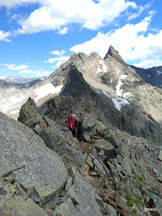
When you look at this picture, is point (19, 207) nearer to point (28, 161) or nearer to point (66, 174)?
point (28, 161)

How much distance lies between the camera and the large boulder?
30.3 ft

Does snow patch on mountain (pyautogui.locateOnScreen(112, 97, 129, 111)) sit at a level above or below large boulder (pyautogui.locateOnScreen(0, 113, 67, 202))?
below

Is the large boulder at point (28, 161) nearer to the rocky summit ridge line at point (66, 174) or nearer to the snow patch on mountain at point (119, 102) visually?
the rocky summit ridge line at point (66, 174)

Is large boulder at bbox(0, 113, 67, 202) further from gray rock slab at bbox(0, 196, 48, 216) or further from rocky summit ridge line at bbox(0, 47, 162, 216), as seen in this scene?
gray rock slab at bbox(0, 196, 48, 216)

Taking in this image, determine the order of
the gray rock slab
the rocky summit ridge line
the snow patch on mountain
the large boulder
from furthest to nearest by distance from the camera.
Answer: the snow patch on mountain
the large boulder
the rocky summit ridge line
the gray rock slab

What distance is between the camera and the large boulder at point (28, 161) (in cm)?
923

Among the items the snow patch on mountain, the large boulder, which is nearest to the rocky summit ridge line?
the large boulder

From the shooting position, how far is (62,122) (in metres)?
24.0

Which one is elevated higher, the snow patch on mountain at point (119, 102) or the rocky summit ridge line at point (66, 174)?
the rocky summit ridge line at point (66, 174)

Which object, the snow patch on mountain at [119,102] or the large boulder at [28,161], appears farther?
the snow patch on mountain at [119,102]

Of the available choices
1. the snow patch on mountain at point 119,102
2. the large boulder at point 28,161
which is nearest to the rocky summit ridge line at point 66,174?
the large boulder at point 28,161

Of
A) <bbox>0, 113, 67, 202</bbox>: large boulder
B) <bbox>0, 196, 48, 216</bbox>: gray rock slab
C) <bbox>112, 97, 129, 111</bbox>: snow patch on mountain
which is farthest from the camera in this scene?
<bbox>112, 97, 129, 111</bbox>: snow patch on mountain

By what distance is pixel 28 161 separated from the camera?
10.3 meters

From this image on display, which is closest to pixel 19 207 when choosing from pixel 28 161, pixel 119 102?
pixel 28 161
